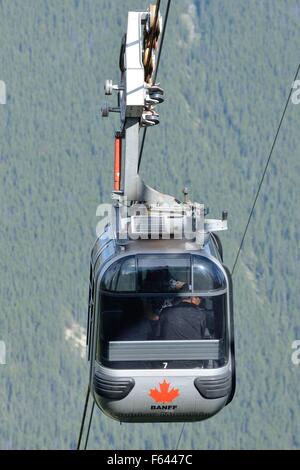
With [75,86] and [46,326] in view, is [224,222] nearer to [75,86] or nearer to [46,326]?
[46,326]

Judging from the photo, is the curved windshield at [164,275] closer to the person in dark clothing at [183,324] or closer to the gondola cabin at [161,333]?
the gondola cabin at [161,333]

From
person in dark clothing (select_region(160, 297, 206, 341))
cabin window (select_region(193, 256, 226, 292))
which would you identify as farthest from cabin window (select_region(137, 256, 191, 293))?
person in dark clothing (select_region(160, 297, 206, 341))

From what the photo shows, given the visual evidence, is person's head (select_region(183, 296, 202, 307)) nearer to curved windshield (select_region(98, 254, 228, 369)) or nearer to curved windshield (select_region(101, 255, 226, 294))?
curved windshield (select_region(98, 254, 228, 369))

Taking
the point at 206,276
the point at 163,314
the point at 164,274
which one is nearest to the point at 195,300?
the point at 206,276

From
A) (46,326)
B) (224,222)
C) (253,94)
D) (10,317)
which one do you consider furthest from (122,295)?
(253,94)

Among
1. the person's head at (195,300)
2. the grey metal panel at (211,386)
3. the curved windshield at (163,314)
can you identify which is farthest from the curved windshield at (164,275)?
the grey metal panel at (211,386)

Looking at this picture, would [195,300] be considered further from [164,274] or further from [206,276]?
[164,274]
